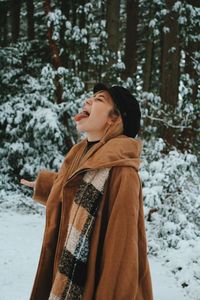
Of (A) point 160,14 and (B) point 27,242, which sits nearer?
(B) point 27,242

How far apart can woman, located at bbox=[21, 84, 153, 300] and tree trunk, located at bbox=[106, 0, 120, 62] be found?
7310 millimetres

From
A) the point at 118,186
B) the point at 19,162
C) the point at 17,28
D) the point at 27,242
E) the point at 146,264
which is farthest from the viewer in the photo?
the point at 17,28

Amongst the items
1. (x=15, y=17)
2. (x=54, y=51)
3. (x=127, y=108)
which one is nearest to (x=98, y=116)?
(x=127, y=108)

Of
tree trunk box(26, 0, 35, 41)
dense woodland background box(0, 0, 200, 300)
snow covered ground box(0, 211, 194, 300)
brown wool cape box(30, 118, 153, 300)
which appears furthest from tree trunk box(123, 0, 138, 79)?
brown wool cape box(30, 118, 153, 300)

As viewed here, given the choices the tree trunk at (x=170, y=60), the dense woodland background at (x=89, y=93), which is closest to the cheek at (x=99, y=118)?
→ the dense woodland background at (x=89, y=93)

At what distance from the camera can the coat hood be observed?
5.47 feet

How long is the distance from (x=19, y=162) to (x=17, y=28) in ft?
27.7

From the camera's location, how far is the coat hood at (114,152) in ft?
5.47

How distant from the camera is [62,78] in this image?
816 centimetres

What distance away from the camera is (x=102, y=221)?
5.51ft

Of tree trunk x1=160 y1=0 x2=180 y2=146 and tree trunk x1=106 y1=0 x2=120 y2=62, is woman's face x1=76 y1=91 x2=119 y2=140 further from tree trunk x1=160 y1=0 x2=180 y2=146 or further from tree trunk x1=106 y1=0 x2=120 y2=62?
tree trunk x1=106 y1=0 x2=120 y2=62

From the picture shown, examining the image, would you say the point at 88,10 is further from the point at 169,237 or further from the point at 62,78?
the point at 169,237

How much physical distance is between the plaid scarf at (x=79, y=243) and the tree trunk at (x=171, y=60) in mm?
6555

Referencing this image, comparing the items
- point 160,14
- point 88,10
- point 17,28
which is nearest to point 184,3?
point 160,14
